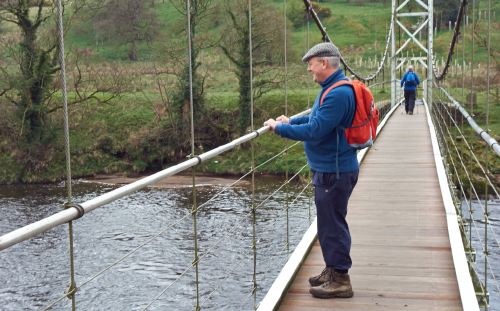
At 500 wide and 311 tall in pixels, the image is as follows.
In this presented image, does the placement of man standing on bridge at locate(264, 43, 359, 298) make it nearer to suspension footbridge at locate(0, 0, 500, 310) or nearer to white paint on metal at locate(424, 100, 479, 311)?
suspension footbridge at locate(0, 0, 500, 310)

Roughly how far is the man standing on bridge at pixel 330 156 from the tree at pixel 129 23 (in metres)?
9.38

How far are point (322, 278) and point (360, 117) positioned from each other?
78cm

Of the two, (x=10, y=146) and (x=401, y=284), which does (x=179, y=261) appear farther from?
(x=10, y=146)

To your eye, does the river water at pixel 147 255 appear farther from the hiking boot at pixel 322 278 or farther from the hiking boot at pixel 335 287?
the hiking boot at pixel 335 287

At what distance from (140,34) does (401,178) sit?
15578 millimetres

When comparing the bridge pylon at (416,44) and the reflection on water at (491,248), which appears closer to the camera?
the reflection on water at (491,248)

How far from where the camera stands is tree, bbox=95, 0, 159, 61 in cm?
1390

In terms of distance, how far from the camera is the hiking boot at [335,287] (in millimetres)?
2992

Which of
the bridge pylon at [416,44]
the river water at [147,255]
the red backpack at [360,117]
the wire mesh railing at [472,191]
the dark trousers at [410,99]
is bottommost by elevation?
the river water at [147,255]

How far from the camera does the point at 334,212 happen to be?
9.39ft

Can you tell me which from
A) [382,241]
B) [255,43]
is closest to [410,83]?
[255,43]

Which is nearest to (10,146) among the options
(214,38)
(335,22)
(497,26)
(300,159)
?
(214,38)

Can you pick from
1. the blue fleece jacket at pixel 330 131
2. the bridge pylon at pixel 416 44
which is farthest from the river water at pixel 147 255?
the blue fleece jacket at pixel 330 131

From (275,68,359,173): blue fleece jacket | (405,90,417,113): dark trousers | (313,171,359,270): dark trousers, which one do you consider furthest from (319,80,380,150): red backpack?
(405,90,417,113): dark trousers
